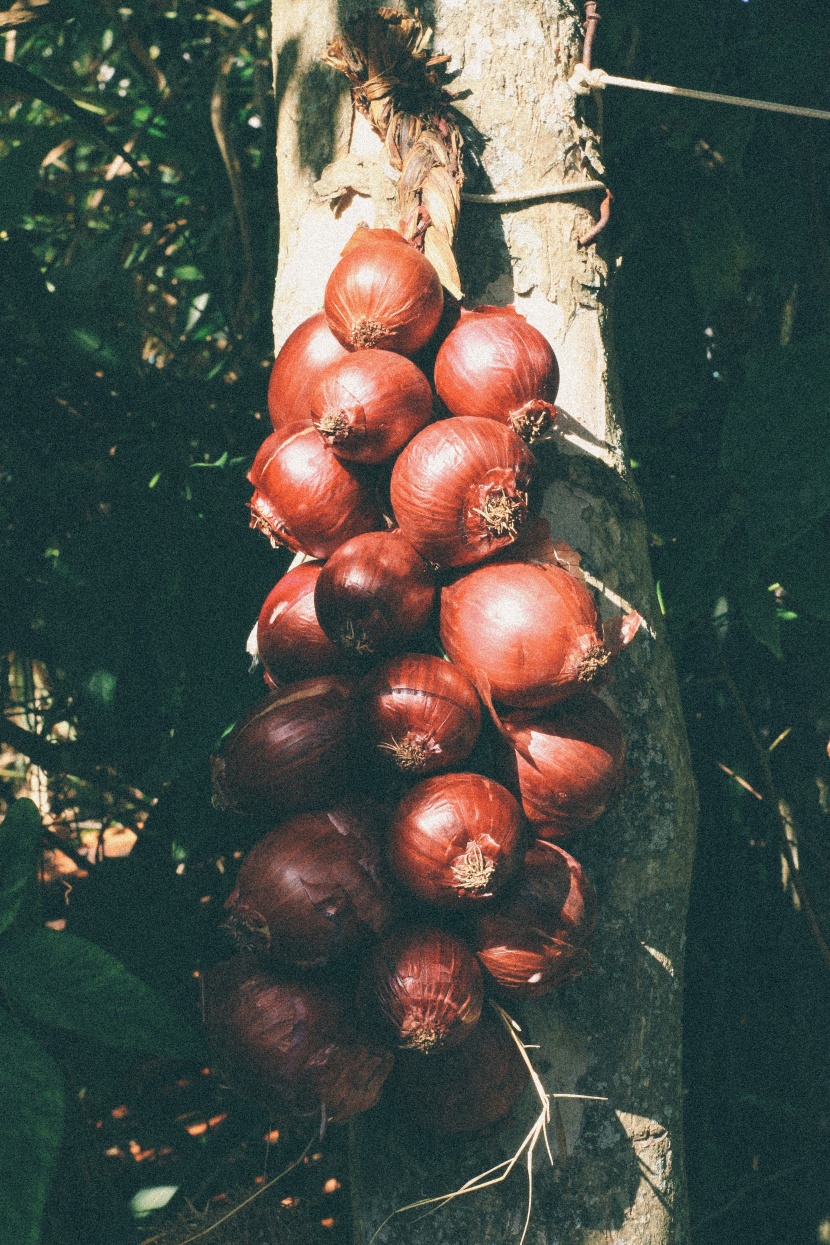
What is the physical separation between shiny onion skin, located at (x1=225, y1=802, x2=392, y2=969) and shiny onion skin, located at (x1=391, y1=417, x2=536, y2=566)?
0.30 m

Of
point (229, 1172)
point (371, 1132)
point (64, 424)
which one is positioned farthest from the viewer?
point (64, 424)

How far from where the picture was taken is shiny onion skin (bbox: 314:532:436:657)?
85 cm

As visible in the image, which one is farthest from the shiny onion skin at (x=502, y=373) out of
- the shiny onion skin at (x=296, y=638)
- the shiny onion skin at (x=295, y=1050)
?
the shiny onion skin at (x=295, y=1050)

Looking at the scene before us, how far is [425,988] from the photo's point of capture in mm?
760

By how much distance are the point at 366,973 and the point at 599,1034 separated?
0.94 ft

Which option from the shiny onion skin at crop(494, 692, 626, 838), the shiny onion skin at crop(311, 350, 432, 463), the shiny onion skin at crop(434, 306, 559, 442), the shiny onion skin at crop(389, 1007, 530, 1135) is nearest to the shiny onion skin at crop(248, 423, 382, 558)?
the shiny onion skin at crop(311, 350, 432, 463)

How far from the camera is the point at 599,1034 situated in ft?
3.03

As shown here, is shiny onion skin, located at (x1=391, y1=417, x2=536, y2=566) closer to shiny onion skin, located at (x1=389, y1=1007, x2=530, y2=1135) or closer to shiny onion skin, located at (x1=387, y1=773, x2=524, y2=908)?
shiny onion skin, located at (x1=387, y1=773, x2=524, y2=908)

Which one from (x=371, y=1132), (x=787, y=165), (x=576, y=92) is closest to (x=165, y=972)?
(x=371, y=1132)

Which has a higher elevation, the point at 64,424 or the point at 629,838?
the point at 64,424

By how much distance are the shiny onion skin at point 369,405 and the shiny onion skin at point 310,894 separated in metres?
0.38

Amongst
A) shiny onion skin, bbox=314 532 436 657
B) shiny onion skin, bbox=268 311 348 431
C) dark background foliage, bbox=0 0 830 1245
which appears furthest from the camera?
dark background foliage, bbox=0 0 830 1245

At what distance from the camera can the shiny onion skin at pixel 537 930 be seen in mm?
820

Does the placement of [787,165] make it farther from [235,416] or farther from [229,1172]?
[229,1172]
